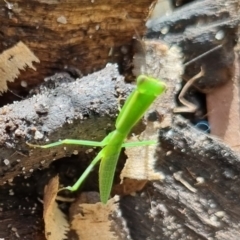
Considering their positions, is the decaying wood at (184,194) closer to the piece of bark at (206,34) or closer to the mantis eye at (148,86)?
the piece of bark at (206,34)

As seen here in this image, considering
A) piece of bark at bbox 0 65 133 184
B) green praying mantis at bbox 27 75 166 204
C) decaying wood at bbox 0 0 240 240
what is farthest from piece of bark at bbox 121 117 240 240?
piece of bark at bbox 0 65 133 184

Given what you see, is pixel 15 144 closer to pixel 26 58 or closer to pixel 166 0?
pixel 26 58

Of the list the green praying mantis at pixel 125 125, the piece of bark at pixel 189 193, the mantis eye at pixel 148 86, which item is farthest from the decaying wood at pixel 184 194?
the mantis eye at pixel 148 86

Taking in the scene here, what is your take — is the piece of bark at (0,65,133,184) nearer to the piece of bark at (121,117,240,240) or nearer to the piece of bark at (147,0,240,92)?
the piece of bark at (121,117,240,240)

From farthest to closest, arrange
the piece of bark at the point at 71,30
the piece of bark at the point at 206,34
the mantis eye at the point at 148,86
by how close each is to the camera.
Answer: the piece of bark at the point at 206,34 → the piece of bark at the point at 71,30 → the mantis eye at the point at 148,86

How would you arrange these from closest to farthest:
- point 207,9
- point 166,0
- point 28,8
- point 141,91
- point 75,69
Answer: point 141,91, point 28,8, point 75,69, point 207,9, point 166,0

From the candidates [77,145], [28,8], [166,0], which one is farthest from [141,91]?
[166,0]
